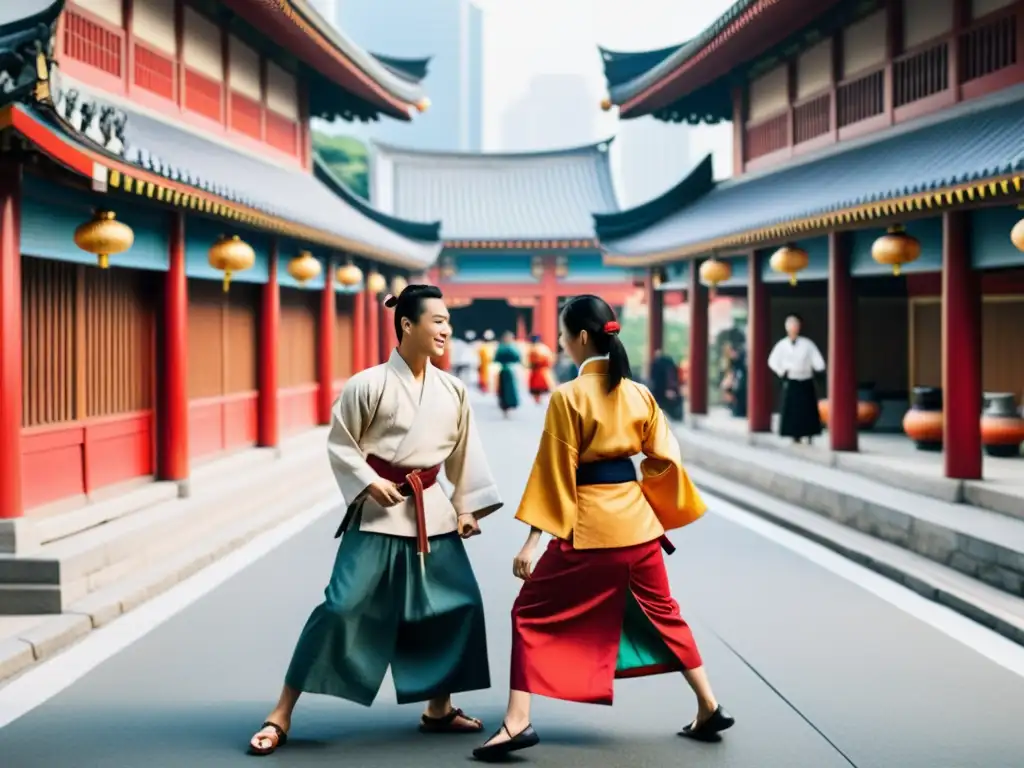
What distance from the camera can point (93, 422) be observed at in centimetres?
1037

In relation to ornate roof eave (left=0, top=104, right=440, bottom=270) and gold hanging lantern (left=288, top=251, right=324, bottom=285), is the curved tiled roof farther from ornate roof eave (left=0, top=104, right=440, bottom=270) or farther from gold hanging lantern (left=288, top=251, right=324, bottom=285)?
ornate roof eave (left=0, top=104, right=440, bottom=270)

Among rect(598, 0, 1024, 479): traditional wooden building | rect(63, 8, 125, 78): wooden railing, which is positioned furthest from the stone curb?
rect(598, 0, 1024, 479): traditional wooden building

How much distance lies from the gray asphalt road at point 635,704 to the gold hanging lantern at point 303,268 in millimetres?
7493

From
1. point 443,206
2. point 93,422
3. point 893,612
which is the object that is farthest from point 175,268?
point 443,206

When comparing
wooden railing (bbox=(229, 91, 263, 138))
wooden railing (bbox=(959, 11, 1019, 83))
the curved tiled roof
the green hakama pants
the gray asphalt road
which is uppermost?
the curved tiled roof

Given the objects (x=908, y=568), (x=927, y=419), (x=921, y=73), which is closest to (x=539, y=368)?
(x=927, y=419)

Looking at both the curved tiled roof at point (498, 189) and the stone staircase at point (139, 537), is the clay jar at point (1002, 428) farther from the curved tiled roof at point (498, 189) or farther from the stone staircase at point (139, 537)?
the curved tiled roof at point (498, 189)

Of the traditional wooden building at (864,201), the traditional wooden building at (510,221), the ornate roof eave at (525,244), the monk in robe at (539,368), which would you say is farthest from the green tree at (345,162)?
the traditional wooden building at (864,201)

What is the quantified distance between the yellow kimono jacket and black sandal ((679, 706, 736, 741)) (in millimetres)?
766

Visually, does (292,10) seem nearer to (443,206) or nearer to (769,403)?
(769,403)

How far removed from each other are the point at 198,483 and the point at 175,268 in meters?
2.07

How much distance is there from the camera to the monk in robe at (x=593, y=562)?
16.5 feet

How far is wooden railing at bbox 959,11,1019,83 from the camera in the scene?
1148cm

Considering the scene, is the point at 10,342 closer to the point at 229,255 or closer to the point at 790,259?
the point at 229,255
